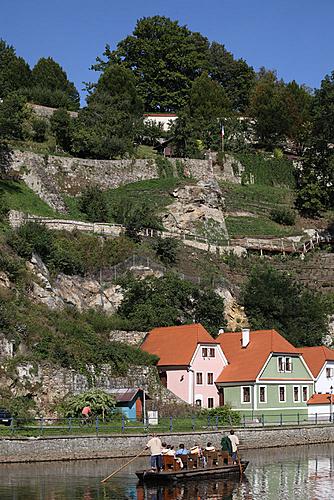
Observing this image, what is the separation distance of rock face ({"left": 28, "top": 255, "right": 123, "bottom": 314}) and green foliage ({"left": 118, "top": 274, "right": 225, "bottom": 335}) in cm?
118

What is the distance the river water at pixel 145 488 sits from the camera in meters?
33.5

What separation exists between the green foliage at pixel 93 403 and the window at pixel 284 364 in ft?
49.8

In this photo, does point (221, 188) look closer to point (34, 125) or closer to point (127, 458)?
point (34, 125)

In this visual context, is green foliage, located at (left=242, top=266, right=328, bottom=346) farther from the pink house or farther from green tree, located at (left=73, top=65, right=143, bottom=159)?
green tree, located at (left=73, top=65, right=143, bottom=159)

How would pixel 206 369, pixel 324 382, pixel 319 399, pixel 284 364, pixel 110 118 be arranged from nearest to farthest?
pixel 206 369
pixel 284 364
pixel 319 399
pixel 324 382
pixel 110 118

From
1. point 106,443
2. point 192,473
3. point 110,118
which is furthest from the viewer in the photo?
point 110,118

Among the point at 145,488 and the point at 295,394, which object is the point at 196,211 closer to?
the point at 295,394

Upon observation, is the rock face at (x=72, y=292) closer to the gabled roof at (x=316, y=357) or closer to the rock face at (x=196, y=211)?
the gabled roof at (x=316, y=357)

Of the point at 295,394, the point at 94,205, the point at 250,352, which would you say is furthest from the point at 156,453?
the point at 94,205

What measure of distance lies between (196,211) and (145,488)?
5111 cm

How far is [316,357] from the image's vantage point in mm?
65188

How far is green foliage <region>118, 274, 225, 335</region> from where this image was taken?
212 ft

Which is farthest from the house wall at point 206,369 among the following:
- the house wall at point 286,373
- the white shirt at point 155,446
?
the white shirt at point 155,446

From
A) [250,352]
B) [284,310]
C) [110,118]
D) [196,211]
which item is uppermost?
[110,118]
